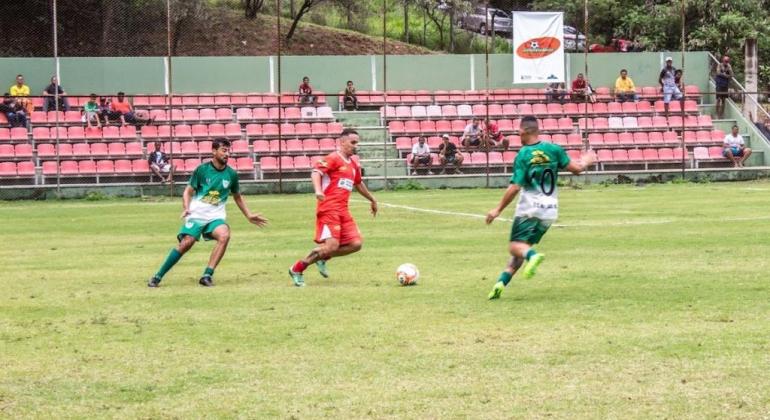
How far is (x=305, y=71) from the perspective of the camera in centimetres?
4162

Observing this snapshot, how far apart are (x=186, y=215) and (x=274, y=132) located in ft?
75.8

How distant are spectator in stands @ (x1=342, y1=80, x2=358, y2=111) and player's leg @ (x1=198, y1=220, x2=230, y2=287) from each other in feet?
81.4

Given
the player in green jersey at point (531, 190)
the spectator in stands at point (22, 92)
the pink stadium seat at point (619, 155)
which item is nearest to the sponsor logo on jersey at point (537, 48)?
the pink stadium seat at point (619, 155)

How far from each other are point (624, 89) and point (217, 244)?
95.1 ft

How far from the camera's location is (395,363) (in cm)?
848

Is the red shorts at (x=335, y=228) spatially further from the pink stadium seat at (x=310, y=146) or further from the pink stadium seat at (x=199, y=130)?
the pink stadium seat at (x=199, y=130)

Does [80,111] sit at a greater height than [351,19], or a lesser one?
lesser

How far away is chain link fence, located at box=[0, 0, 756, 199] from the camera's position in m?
34.0

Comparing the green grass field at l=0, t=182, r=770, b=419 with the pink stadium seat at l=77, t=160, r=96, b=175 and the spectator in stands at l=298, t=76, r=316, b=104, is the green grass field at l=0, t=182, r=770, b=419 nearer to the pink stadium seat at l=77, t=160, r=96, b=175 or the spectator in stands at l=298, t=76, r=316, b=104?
the pink stadium seat at l=77, t=160, r=96, b=175

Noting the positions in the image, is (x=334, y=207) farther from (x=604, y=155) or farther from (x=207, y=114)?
(x=604, y=155)

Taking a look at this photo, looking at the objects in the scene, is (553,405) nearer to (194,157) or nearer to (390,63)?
(194,157)

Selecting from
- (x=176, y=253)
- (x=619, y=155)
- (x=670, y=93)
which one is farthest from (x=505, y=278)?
(x=670, y=93)

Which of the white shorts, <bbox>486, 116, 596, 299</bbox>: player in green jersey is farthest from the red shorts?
the white shorts

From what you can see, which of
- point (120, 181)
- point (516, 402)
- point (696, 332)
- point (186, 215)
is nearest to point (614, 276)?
point (696, 332)
